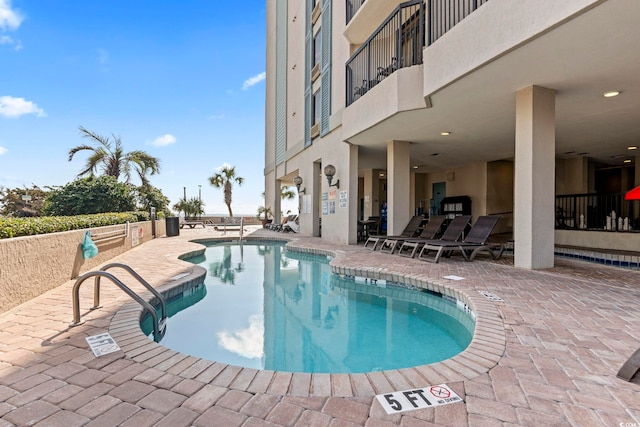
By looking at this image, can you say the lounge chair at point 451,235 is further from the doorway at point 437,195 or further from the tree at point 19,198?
the tree at point 19,198

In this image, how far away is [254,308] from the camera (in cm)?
499

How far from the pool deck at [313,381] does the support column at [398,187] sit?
6060 millimetres

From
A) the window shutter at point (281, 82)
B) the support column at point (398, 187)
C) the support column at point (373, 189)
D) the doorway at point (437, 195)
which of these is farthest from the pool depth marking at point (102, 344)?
the window shutter at point (281, 82)

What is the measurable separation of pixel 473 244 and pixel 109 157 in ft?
53.6

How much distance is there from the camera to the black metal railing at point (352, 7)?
31.6ft

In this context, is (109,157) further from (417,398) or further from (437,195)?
(417,398)

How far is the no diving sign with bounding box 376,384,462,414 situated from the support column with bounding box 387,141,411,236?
7.75 meters

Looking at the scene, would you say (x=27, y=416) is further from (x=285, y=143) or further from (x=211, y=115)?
(x=211, y=115)

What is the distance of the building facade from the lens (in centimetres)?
452

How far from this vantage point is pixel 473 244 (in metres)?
7.11

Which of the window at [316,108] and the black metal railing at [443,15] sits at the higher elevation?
the window at [316,108]

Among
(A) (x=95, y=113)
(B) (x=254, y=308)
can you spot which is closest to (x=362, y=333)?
(B) (x=254, y=308)

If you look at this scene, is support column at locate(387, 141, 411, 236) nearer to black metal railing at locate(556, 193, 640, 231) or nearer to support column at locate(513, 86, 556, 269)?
support column at locate(513, 86, 556, 269)

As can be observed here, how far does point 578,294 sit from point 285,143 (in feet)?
53.0
